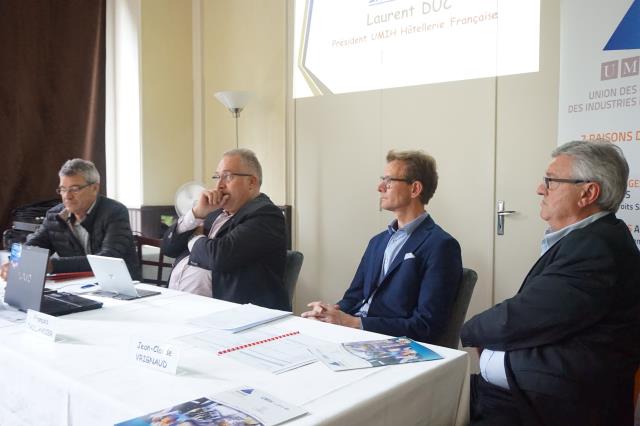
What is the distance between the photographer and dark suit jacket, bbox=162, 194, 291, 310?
2.16 meters

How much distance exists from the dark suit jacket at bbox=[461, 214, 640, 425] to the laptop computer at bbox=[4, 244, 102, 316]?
4.41 ft

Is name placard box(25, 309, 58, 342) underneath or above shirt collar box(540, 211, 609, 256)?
underneath

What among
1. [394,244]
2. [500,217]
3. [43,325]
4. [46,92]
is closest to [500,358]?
[394,244]

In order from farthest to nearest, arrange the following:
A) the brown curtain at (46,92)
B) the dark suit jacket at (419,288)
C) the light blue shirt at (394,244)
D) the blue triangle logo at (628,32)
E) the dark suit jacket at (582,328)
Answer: the brown curtain at (46,92), the blue triangle logo at (628,32), the light blue shirt at (394,244), the dark suit jacket at (419,288), the dark suit jacket at (582,328)

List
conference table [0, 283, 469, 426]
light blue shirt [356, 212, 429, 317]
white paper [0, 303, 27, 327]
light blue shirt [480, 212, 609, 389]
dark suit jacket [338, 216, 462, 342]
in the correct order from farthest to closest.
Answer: light blue shirt [356, 212, 429, 317], dark suit jacket [338, 216, 462, 342], white paper [0, 303, 27, 327], light blue shirt [480, 212, 609, 389], conference table [0, 283, 469, 426]

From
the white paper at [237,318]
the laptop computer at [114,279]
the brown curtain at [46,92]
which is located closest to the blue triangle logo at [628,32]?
the white paper at [237,318]

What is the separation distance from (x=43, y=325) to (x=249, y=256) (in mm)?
891

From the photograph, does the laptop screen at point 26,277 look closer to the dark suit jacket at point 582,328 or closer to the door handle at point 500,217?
the dark suit jacket at point 582,328

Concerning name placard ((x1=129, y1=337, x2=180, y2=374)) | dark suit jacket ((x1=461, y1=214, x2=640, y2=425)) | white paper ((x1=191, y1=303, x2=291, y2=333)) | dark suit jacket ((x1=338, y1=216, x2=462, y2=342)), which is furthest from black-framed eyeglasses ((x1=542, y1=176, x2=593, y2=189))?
name placard ((x1=129, y1=337, x2=180, y2=374))

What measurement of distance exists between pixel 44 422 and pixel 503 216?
261 centimetres

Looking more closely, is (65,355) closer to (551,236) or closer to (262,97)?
(551,236)

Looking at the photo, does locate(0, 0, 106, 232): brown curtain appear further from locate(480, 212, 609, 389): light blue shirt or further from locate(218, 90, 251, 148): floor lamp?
locate(480, 212, 609, 389): light blue shirt

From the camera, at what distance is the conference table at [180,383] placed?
3.41 ft

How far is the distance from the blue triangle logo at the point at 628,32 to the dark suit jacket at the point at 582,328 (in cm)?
144
